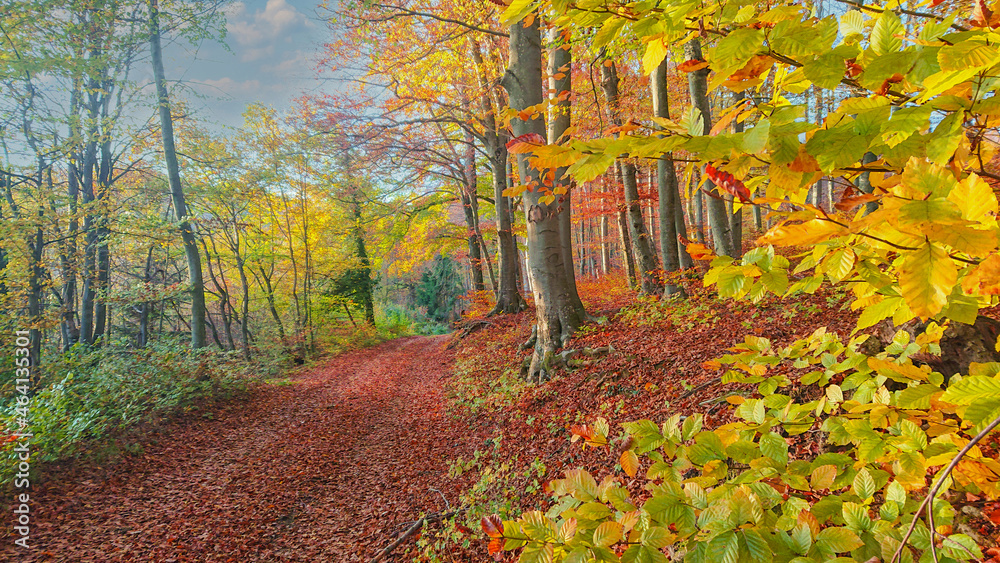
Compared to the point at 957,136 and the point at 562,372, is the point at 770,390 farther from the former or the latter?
the point at 562,372

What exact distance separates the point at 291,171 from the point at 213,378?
905 cm

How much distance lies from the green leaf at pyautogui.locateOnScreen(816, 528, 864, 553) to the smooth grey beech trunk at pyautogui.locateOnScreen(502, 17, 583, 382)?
5.10m

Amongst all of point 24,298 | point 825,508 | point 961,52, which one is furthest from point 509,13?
point 24,298

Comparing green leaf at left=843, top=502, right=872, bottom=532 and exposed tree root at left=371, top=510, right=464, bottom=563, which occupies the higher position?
green leaf at left=843, top=502, right=872, bottom=532

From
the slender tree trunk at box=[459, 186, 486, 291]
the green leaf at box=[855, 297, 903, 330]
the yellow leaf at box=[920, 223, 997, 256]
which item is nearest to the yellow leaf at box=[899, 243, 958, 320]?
the yellow leaf at box=[920, 223, 997, 256]

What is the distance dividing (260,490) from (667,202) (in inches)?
317

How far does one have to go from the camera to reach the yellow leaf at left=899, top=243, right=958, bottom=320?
657 millimetres

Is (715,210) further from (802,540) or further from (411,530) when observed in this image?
(802,540)

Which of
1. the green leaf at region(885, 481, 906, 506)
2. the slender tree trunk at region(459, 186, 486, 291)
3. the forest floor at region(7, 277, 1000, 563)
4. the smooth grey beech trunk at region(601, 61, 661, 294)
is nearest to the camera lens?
the green leaf at region(885, 481, 906, 506)

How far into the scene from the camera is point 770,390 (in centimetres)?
137

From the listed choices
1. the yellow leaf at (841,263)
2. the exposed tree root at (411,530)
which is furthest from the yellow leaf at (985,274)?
the exposed tree root at (411,530)

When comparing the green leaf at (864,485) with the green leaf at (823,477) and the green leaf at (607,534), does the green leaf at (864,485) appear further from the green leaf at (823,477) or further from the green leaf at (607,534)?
the green leaf at (607,534)

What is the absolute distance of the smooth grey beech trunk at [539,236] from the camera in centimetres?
595

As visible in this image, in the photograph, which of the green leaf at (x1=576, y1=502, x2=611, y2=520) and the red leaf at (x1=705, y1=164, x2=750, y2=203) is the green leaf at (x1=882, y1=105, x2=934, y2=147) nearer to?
the red leaf at (x1=705, y1=164, x2=750, y2=203)
